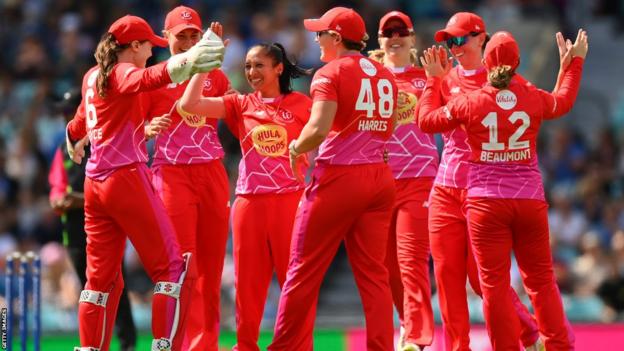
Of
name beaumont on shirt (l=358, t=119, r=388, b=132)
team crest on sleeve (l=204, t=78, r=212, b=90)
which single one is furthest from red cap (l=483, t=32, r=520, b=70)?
team crest on sleeve (l=204, t=78, r=212, b=90)

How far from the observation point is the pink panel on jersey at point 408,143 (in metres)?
10.8

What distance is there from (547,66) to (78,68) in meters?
6.14

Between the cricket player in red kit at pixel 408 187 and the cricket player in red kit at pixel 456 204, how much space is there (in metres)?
0.34

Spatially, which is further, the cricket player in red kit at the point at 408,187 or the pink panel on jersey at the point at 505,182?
the cricket player in red kit at the point at 408,187

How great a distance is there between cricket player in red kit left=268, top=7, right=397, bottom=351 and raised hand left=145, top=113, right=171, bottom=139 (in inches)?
41.4

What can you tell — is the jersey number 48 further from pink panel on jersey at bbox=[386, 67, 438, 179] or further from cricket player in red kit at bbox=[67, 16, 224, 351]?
cricket player in red kit at bbox=[67, 16, 224, 351]

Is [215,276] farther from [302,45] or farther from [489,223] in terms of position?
[302,45]

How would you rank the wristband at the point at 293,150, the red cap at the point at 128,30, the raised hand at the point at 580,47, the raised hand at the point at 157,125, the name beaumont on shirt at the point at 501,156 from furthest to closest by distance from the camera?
the raised hand at the point at 580,47, the raised hand at the point at 157,125, the red cap at the point at 128,30, the name beaumont on shirt at the point at 501,156, the wristband at the point at 293,150

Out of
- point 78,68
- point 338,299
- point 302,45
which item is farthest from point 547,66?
point 78,68

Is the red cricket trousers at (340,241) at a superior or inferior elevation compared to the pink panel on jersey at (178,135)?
inferior

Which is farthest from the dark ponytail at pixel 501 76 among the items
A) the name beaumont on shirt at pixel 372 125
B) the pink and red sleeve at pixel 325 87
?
the pink and red sleeve at pixel 325 87

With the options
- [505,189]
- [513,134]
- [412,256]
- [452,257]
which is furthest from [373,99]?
[412,256]

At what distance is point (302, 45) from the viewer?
18.1 metres

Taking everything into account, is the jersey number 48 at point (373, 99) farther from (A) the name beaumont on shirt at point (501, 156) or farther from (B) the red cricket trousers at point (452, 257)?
(B) the red cricket trousers at point (452, 257)
